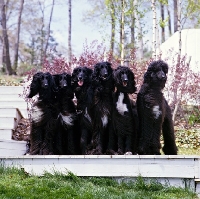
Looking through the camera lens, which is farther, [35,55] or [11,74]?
[35,55]

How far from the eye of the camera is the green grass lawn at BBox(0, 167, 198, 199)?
4770mm

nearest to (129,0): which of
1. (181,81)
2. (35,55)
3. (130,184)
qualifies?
(181,81)

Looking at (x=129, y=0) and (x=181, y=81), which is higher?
(x=129, y=0)

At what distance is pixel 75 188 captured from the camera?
5.00 meters

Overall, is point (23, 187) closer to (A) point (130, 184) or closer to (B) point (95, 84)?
(A) point (130, 184)

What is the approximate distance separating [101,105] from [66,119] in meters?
0.55

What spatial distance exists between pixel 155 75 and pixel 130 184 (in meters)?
1.41

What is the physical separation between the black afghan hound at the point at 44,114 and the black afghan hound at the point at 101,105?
574mm

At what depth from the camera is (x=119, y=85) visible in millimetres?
5621

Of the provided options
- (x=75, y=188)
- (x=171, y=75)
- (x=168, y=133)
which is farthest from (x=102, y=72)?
(x=171, y=75)

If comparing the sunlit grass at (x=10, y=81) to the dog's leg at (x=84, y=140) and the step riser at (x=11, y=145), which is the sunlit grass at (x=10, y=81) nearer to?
the step riser at (x=11, y=145)

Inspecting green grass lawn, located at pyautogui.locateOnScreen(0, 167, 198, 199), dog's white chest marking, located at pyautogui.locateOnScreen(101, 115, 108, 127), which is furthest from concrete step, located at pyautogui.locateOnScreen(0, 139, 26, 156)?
dog's white chest marking, located at pyautogui.locateOnScreen(101, 115, 108, 127)

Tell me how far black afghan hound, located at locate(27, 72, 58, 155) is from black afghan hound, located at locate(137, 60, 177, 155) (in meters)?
1.19

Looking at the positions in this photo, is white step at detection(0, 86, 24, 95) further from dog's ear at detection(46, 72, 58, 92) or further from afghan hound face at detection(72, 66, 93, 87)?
afghan hound face at detection(72, 66, 93, 87)
